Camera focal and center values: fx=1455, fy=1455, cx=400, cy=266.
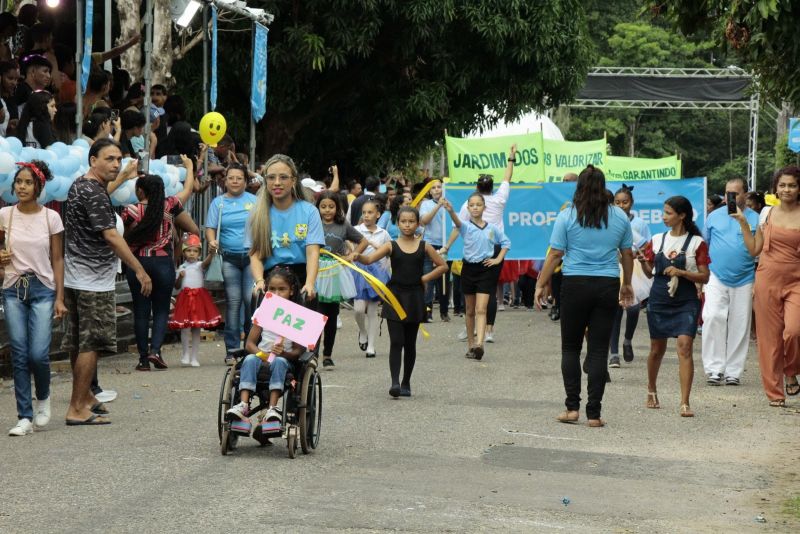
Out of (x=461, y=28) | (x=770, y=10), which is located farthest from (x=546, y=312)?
(x=770, y=10)

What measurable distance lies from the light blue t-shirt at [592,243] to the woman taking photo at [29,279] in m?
3.72

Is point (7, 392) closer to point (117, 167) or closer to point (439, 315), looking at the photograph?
point (117, 167)

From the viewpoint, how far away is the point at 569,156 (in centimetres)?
2611

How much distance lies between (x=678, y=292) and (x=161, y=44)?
1054 centimetres

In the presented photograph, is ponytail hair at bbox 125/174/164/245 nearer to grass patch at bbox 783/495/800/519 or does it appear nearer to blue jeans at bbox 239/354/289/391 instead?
blue jeans at bbox 239/354/289/391

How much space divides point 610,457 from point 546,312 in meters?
13.5

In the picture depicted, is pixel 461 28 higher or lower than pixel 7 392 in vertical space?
higher

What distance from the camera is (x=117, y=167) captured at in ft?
34.2

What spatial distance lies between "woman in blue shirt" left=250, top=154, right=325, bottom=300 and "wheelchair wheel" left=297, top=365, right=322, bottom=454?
0.95 meters

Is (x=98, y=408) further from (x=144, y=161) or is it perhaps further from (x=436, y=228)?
(x=436, y=228)

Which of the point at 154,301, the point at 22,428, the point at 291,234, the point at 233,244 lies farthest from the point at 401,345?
the point at 22,428

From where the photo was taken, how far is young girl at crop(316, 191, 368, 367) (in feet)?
46.9

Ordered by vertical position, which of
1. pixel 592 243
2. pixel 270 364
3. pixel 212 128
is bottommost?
pixel 270 364

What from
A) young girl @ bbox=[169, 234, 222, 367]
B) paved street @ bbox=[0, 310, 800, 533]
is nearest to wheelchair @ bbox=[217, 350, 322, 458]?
paved street @ bbox=[0, 310, 800, 533]
